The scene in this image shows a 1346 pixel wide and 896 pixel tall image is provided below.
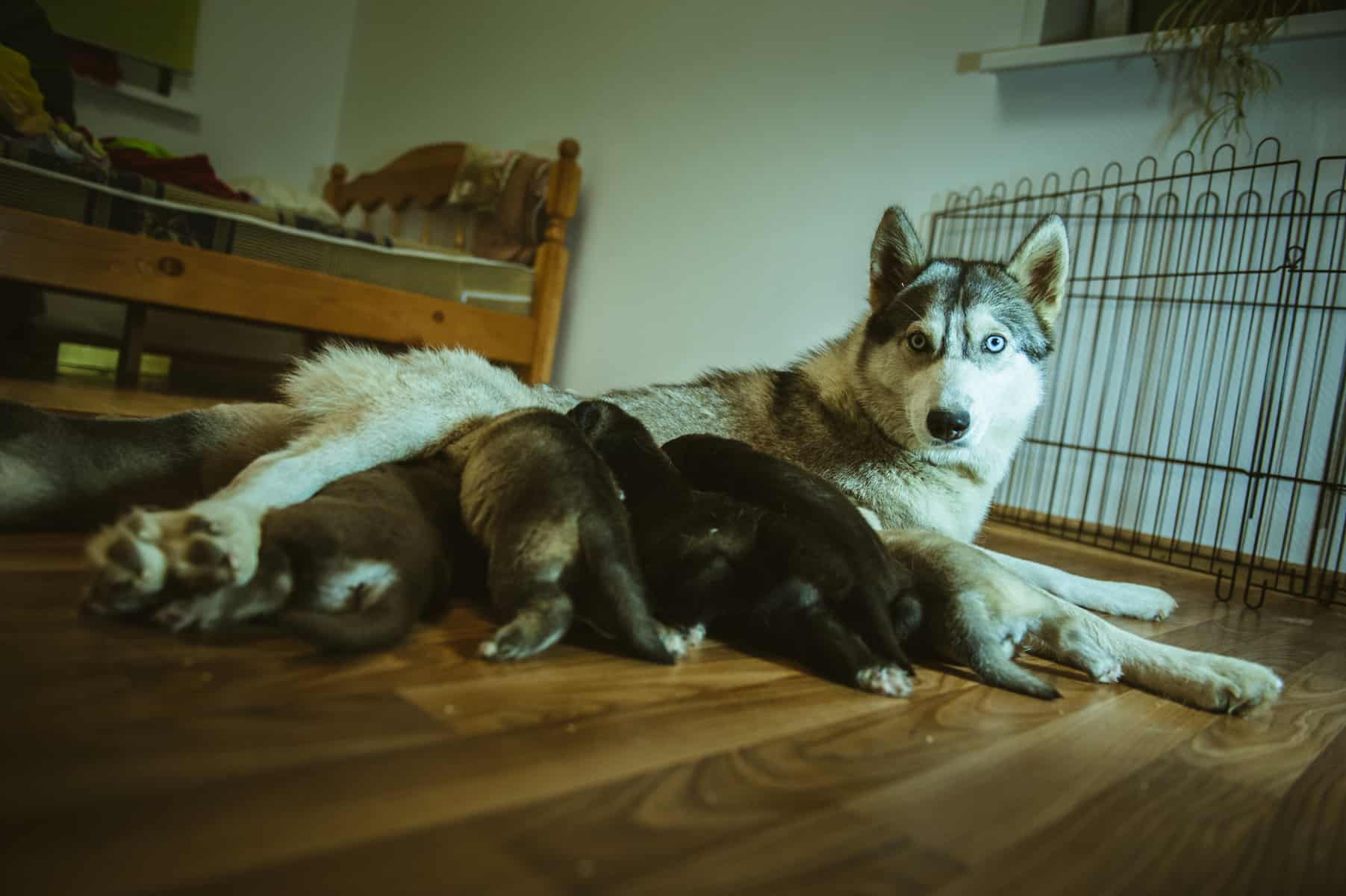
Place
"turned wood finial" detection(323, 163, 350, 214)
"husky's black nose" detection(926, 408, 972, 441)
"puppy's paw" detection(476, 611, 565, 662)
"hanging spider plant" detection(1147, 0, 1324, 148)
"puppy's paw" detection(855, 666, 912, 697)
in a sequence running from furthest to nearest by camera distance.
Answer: "turned wood finial" detection(323, 163, 350, 214), "hanging spider plant" detection(1147, 0, 1324, 148), "husky's black nose" detection(926, 408, 972, 441), "puppy's paw" detection(855, 666, 912, 697), "puppy's paw" detection(476, 611, 565, 662)

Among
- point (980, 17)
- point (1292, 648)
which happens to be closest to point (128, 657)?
point (1292, 648)

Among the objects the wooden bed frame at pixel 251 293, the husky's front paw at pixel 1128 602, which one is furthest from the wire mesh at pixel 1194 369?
the wooden bed frame at pixel 251 293

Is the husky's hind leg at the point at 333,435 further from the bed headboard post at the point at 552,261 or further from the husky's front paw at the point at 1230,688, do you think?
the bed headboard post at the point at 552,261

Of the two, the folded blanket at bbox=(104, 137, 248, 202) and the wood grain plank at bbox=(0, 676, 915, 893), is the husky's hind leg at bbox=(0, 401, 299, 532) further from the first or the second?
the folded blanket at bbox=(104, 137, 248, 202)

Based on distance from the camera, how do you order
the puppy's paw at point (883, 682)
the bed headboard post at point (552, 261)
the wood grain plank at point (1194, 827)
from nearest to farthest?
the wood grain plank at point (1194, 827)
the puppy's paw at point (883, 682)
the bed headboard post at point (552, 261)

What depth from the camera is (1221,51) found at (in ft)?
11.6

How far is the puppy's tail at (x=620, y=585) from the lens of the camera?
1211mm

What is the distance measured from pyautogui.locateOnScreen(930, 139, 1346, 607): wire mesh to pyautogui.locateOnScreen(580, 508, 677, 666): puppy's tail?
103 inches

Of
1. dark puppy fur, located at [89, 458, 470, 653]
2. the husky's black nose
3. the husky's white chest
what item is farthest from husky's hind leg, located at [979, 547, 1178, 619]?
dark puppy fur, located at [89, 458, 470, 653]

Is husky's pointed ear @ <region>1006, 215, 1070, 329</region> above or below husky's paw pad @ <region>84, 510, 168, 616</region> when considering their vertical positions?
above

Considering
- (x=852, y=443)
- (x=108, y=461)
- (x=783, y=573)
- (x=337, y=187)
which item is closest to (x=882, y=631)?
(x=783, y=573)

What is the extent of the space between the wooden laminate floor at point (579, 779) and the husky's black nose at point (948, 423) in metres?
0.71

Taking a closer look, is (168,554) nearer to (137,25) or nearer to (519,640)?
(519,640)

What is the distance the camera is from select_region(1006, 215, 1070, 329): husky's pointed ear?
220 cm
